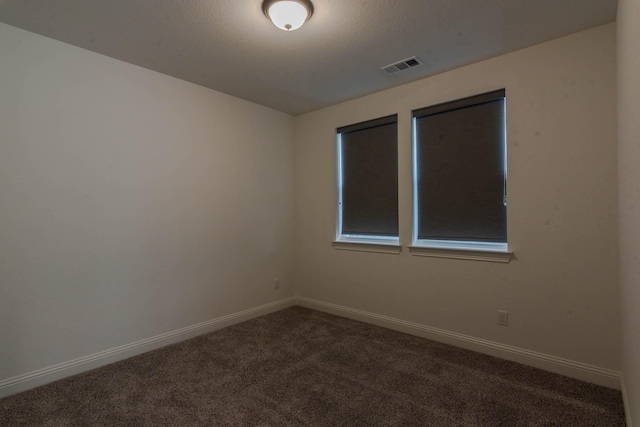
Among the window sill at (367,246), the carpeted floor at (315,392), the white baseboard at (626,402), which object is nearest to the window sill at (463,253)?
the window sill at (367,246)

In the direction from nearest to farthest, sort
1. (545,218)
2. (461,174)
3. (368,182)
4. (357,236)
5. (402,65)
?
(545,218)
(402,65)
(461,174)
(368,182)
(357,236)

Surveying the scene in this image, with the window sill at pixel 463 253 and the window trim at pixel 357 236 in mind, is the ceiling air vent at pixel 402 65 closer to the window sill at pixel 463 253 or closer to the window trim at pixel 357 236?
the window trim at pixel 357 236

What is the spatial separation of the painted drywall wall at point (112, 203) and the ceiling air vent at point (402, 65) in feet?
5.50

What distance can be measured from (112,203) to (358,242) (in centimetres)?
242

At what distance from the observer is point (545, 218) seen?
2.49 m

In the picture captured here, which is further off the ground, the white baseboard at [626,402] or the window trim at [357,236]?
the window trim at [357,236]

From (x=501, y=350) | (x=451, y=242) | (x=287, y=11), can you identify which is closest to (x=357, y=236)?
(x=451, y=242)

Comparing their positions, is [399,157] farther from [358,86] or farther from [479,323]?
[479,323]

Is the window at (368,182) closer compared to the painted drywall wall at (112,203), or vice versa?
the painted drywall wall at (112,203)

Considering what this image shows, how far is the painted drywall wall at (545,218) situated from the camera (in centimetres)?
227

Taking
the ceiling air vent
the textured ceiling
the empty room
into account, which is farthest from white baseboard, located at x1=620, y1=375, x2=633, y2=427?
the ceiling air vent

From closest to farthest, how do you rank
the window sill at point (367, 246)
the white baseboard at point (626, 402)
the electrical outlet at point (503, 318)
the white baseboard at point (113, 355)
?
the white baseboard at point (626, 402), the white baseboard at point (113, 355), the electrical outlet at point (503, 318), the window sill at point (367, 246)

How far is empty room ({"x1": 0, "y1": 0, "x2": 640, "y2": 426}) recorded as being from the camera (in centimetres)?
206

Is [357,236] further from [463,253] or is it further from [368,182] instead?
[463,253]
